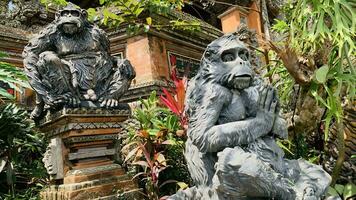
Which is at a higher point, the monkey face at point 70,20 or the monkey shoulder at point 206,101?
the monkey face at point 70,20

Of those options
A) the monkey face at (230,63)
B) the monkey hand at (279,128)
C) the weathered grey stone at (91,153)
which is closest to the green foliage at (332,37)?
the monkey hand at (279,128)

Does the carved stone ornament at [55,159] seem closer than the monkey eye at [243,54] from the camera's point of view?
No

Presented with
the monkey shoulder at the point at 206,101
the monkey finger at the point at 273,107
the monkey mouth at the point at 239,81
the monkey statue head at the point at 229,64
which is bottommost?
the monkey finger at the point at 273,107

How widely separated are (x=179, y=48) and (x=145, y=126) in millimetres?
3062

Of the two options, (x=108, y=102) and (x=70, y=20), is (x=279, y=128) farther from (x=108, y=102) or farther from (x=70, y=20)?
(x=70, y=20)

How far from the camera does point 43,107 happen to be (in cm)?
331

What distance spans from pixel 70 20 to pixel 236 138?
7.24 ft

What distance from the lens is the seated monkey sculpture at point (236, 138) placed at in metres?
1.70

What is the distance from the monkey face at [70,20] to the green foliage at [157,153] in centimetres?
118

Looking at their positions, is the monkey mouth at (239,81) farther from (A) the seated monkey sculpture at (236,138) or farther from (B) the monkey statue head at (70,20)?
(B) the monkey statue head at (70,20)

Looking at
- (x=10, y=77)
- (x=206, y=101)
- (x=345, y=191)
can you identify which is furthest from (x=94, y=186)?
(x=345, y=191)

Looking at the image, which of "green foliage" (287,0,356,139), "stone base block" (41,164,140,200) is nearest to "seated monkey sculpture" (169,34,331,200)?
"green foliage" (287,0,356,139)

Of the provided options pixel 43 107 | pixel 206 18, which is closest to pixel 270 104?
pixel 43 107

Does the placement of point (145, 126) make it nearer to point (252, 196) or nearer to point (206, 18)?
point (252, 196)
